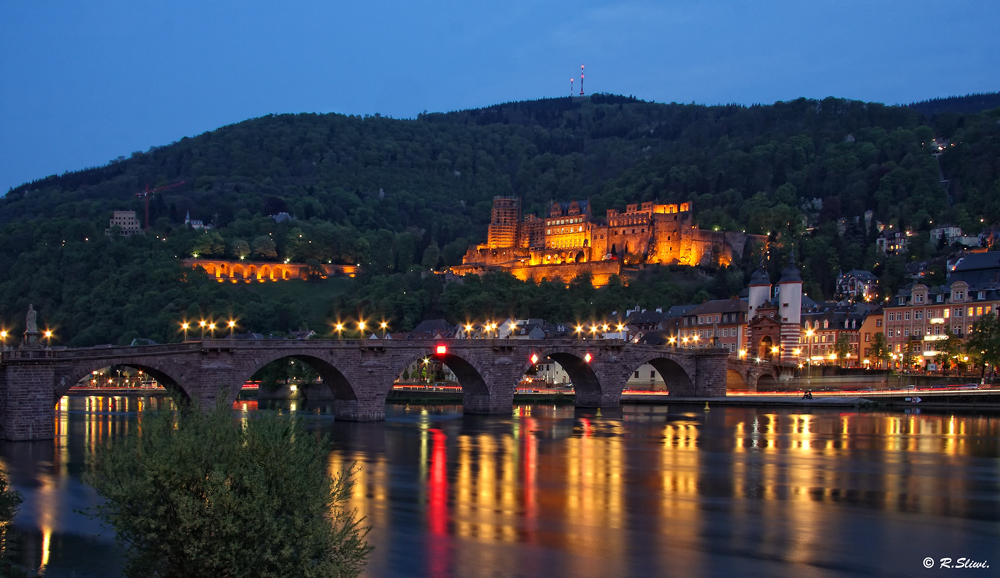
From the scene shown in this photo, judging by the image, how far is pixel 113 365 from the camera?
144 ft

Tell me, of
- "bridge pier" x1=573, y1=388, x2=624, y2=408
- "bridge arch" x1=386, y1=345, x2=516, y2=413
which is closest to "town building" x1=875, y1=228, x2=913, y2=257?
"bridge pier" x1=573, y1=388, x2=624, y2=408

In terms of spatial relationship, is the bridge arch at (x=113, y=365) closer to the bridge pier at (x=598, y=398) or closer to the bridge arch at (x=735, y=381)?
the bridge pier at (x=598, y=398)

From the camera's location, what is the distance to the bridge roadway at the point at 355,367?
4122 cm

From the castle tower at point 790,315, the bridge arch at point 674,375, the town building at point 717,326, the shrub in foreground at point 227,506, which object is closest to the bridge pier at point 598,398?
the bridge arch at point 674,375

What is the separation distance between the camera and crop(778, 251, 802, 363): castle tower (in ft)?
264

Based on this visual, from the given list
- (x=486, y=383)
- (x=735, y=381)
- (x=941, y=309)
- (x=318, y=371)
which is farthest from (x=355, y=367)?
(x=941, y=309)

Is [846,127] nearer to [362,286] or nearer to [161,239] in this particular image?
[362,286]

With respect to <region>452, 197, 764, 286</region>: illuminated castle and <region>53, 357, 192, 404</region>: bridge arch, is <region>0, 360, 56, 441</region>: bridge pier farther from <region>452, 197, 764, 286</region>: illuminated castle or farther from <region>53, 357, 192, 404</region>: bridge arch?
<region>452, 197, 764, 286</region>: illuminated castle

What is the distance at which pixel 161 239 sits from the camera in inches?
5842

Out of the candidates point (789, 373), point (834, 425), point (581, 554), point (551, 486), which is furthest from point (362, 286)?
point (581, 554)

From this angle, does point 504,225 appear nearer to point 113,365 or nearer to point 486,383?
point 486,383

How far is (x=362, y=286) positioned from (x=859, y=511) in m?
117

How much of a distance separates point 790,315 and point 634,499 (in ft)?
179

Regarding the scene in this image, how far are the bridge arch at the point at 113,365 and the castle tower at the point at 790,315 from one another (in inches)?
1940
